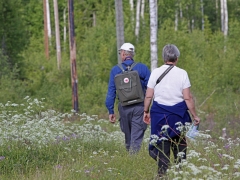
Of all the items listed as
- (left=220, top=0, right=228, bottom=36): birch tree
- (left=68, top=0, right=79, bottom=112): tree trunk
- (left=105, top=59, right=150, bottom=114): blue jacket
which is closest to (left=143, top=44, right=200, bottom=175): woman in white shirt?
(left=105, top=59, right=150, bottom=114): blue jacket

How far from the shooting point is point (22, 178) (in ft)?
26.0

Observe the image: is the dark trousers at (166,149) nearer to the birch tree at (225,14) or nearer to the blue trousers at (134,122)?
the blue trousers at (134,122)

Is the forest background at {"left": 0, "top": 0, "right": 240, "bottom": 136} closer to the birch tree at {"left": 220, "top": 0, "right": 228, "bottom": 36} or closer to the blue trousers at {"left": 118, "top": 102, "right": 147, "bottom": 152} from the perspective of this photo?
the birch tree at {"left": 220, "top": 0, "right": 228, "bottom": 36}

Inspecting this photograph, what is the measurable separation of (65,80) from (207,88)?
321 inches

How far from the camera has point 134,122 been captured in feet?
31.8

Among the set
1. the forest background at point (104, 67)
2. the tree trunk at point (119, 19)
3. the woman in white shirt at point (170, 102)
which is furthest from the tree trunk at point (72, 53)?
the woman in white shirt at point (170, 102)

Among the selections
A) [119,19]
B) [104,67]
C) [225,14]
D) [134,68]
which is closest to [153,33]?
[119,19]

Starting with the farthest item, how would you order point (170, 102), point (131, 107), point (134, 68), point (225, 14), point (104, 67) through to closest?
point (225, 14)
point (104, 67)
point (131, 107)
point (134, 68)
point (170, 102)

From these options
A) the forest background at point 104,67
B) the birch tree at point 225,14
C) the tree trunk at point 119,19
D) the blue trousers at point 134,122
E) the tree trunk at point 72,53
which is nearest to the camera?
the blue trousers at point 134,122

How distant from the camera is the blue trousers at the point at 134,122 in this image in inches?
380

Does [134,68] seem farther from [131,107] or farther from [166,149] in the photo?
[166,149]

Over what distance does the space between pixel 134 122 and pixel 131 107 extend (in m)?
0.24

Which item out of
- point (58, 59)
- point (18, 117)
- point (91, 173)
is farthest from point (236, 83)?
point (91, 173)

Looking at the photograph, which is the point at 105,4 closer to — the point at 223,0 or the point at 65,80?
the point at 223,0
